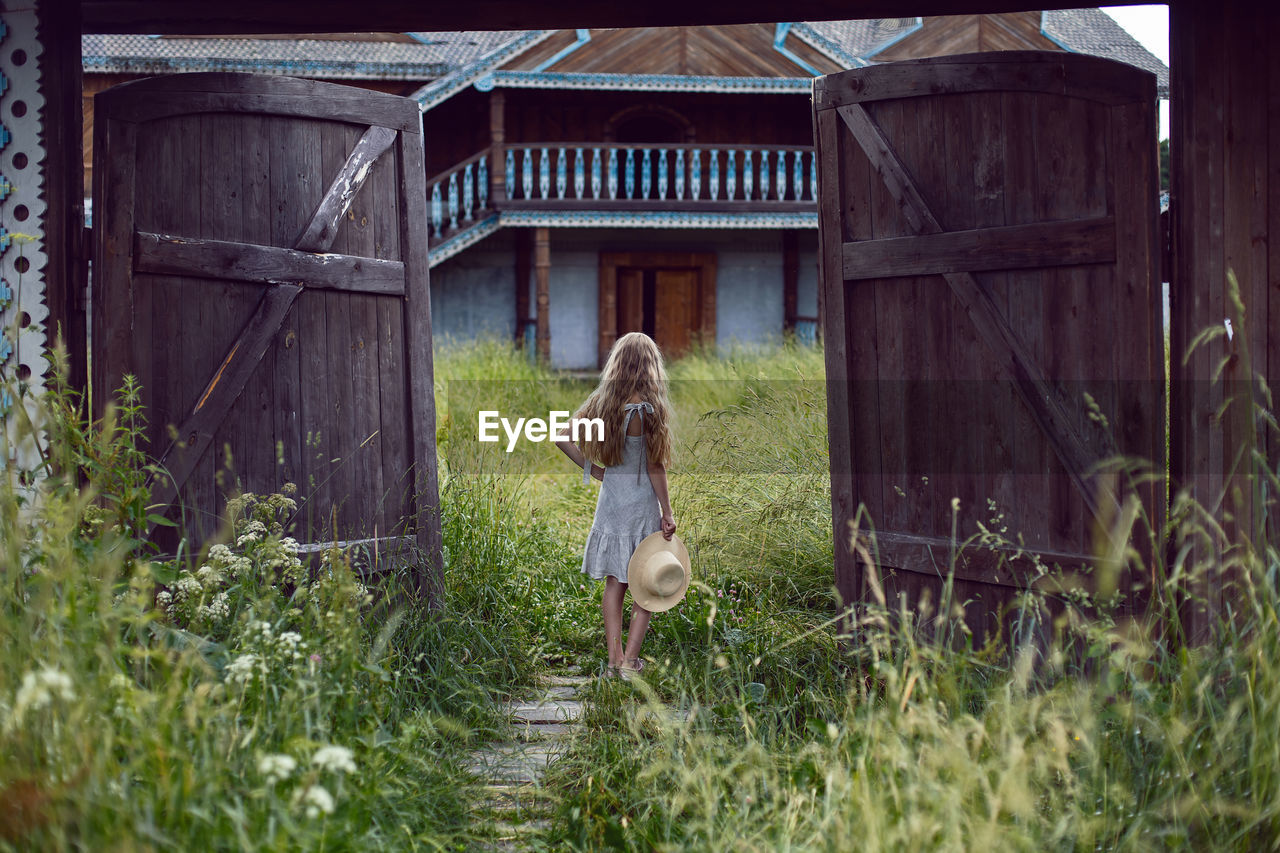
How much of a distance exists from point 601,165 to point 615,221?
307 cm

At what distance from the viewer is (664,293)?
17125 mm

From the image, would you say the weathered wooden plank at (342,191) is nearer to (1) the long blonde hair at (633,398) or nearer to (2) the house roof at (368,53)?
(1) the long blonde hair at (633,398)

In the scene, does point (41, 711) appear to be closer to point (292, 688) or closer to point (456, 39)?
point (292, 688)

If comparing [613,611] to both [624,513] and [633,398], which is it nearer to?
[624,513]

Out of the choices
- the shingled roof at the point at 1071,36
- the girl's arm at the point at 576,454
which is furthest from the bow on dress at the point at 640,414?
the shingled roof at the point at 1071,36

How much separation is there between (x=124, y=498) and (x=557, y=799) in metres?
1.44

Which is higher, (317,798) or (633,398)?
(633,398)

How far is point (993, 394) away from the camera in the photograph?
146 inches

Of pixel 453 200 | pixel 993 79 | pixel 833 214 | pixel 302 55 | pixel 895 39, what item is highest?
pixel 895 39

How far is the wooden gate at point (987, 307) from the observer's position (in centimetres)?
340

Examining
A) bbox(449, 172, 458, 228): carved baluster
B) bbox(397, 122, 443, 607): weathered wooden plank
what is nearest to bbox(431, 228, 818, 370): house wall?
bbox(449, 172, 458, 228): carved baluster

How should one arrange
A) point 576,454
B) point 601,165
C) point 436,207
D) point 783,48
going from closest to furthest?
point 576,454 → point 436,207 → point 783,48 → point 601,165

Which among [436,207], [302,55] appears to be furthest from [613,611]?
[302,55]

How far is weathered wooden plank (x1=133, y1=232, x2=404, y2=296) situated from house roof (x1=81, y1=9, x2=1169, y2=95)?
11.1m
